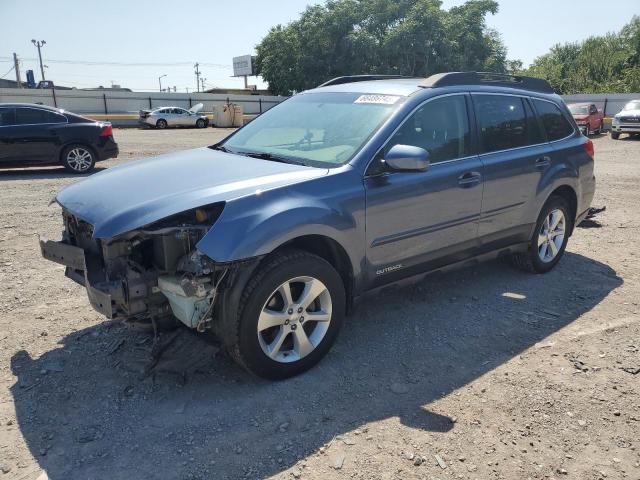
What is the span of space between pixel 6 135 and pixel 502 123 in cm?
1002

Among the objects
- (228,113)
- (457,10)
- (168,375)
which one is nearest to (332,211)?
(168,375)

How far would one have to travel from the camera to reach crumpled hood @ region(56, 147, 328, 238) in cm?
289

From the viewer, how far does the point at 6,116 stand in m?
10.7

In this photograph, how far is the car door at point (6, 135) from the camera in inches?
417

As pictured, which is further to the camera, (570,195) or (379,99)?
(570,195)

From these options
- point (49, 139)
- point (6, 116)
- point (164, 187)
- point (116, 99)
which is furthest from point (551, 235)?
point (116, 99)

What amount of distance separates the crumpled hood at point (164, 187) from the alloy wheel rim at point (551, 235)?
2780 mm

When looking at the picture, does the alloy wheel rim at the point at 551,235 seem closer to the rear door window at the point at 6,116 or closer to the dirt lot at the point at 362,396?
the dirt lot at the point at 362,396

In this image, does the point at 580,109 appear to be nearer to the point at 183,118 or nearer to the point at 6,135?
the point at 183,118

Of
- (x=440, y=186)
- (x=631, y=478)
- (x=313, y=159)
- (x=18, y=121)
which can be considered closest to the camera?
(x=631, y=478)

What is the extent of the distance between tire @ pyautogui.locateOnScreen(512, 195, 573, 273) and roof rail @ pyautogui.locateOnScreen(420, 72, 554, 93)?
1.11 m

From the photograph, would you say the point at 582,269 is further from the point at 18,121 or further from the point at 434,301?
the point at 18,121

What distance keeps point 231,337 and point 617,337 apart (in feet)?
9.50

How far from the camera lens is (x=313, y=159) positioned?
3650mm
